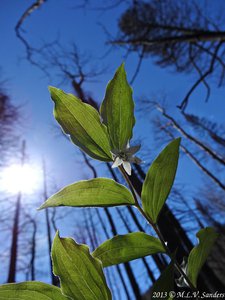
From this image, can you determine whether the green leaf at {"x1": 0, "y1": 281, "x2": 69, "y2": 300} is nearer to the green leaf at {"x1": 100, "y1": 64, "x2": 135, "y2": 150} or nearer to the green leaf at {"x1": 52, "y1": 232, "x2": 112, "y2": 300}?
the green leaf at {"x1": 52, "y1": 232, "x2": 112, "y2": 300}

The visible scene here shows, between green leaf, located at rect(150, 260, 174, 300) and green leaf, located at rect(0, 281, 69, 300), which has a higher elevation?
green leaf, located at rect(0, 281, 69, 300)

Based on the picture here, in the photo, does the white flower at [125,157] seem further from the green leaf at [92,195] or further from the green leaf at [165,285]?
the green leaf at [165,285]

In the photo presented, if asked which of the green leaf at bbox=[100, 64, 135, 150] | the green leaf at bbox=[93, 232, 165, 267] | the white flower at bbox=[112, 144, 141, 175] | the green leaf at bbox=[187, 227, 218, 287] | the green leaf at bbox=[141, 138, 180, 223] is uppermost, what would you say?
the green leaf at bbox=[100, 64, 135, 150]

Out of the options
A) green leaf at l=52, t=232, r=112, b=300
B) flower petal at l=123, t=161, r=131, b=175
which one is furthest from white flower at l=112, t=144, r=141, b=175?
green leaf at l=52, t=232, r=112, b=300

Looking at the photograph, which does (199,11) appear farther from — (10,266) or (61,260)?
(10,266)

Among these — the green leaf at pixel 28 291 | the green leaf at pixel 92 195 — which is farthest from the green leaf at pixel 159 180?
the green leaf at pixel 28 291

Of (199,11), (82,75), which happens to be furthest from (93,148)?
(82,75)
